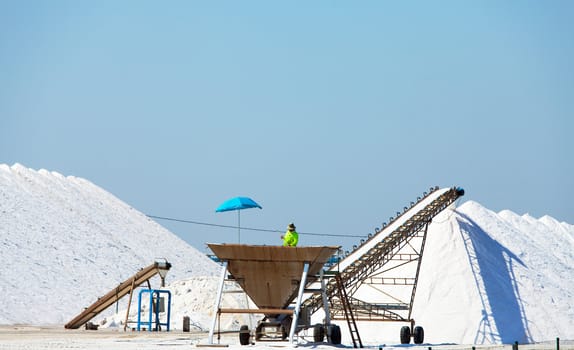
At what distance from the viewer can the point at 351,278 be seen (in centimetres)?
4212

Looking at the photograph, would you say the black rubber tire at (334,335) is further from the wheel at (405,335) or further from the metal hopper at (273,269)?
the wheel at (405,335)

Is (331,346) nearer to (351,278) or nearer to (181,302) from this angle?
(351,278)

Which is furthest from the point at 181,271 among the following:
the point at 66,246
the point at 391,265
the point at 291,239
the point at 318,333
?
the point at 291,239

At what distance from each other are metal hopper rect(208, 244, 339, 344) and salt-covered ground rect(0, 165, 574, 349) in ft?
5.27

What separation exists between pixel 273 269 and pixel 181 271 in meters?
45.8

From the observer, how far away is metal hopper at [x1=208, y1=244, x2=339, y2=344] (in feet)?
96.6

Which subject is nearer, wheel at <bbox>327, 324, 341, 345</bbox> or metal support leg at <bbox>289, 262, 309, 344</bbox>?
metal support leg at <bbox>289, 262, 309, 344</bbox>

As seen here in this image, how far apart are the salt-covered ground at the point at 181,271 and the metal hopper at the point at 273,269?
1606 mm

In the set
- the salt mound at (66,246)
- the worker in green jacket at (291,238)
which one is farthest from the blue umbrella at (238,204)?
the salt mound at (66,246)

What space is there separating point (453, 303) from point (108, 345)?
16.9 m

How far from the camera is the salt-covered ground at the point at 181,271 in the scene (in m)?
40.8

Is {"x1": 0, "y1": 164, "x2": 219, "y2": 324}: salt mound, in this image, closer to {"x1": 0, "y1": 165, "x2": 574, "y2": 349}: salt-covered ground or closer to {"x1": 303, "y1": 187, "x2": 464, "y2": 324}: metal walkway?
{"x1": 0, "y1": 165, "x2": 574, "y2": 349}: salt-covered ground

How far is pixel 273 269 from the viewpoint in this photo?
30.1 m

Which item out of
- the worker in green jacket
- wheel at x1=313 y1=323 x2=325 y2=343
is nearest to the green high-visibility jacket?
the worker in green jacket
